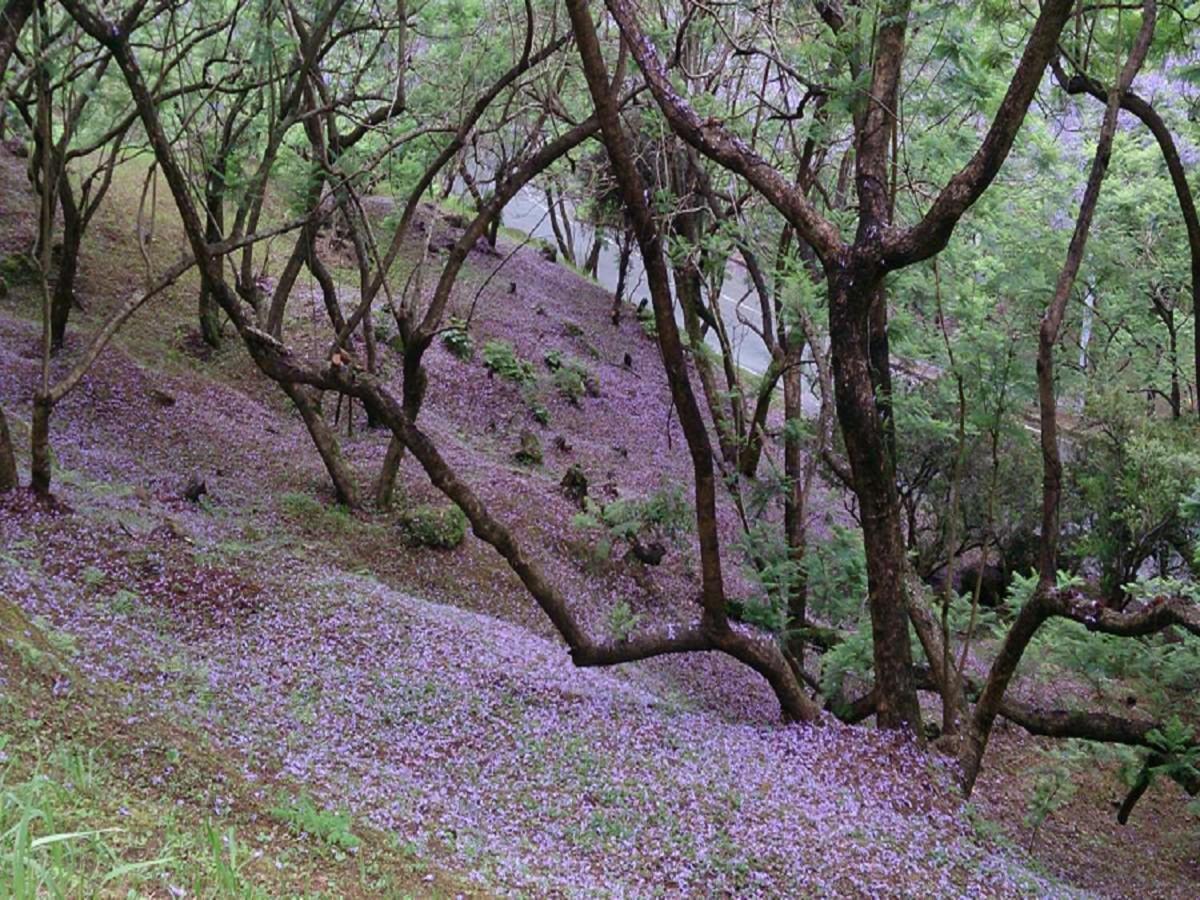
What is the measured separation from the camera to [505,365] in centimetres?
1919

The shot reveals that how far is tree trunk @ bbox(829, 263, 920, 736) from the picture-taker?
21.0 ft

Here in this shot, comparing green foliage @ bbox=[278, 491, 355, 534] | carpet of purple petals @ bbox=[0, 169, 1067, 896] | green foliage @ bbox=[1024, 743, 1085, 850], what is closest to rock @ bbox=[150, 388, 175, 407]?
carpet of purple petals @ bbox=[0, 169, 1067, 896]

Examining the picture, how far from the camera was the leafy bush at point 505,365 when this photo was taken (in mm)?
19141

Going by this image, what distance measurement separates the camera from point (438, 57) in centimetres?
1425

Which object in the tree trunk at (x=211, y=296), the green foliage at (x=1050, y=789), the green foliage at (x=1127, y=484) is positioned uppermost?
the green foliage at (x=1127, y=484)

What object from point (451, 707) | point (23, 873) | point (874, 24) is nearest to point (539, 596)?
point (451, 707)

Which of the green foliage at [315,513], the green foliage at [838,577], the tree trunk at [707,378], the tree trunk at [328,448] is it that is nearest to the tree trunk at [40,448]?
the tree trunk at [328,448]

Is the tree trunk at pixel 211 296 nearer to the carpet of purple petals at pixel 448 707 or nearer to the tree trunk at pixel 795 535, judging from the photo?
A: the carpet of purple petals at pixel 448 707

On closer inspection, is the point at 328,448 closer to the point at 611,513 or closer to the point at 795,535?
the point at 611,513

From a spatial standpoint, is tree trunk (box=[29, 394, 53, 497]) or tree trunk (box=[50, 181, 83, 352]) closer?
tree trunk (box=[29, 394, 53, 497])

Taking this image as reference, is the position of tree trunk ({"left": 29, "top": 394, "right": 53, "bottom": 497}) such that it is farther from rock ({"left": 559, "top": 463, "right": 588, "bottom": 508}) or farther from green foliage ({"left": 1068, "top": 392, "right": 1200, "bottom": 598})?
green foliage ({"left": 1068, "top": 392, "right": 1200, "bottom": 598})

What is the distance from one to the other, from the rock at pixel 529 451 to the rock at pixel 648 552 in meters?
3.40

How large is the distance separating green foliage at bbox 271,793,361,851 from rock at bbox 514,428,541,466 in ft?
39.2

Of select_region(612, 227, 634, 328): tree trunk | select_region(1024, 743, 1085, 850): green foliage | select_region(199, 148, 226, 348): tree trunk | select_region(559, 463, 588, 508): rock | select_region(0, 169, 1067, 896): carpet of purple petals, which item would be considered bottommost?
select_region(0, 169, 1067, 896): carpet of purple petals
